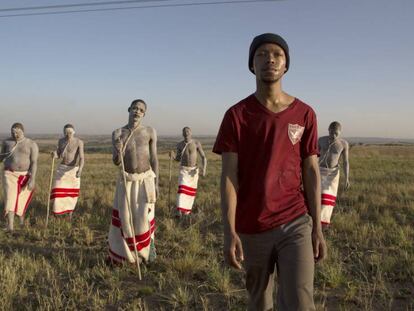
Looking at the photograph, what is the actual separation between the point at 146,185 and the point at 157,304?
75.5 inches

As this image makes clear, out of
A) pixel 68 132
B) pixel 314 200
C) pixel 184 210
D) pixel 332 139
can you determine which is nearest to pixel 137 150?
pixel 314 200

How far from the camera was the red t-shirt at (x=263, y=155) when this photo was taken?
264cm

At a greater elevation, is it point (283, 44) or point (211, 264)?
point (283, 44)

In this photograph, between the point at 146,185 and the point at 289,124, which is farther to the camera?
the point at 146,185

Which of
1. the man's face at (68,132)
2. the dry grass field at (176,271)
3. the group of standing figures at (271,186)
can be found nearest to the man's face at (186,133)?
the dry grass field at (176,271)

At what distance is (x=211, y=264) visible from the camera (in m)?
5.89

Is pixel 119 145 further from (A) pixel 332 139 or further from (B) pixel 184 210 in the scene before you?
(A) pixel 332 139

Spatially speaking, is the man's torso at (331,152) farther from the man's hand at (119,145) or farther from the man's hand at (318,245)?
the man's hand at (318,245)

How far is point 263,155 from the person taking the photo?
2650 millimetres

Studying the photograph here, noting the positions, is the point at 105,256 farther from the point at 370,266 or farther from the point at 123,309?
the point at 370,266

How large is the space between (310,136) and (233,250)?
0.90 meters

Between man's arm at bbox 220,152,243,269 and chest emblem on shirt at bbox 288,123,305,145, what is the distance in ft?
1.22

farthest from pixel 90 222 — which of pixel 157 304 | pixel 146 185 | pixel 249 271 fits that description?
pixel 249 271

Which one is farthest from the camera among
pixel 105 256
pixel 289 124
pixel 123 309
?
pixel 105 256
